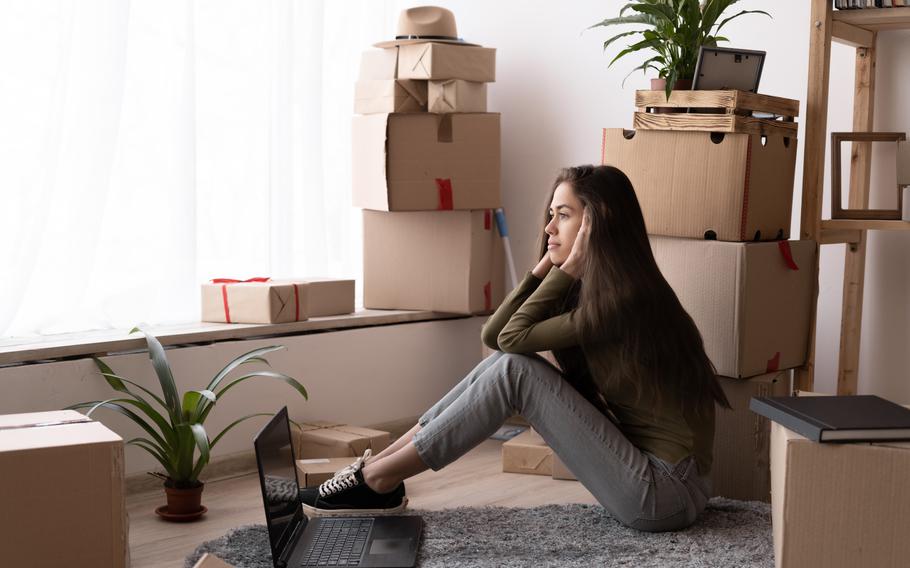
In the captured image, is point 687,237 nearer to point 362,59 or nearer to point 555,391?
point 555,391

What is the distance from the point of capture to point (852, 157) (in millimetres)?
3125

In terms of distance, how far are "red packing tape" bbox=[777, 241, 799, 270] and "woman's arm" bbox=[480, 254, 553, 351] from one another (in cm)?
66

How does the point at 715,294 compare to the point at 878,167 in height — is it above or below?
below

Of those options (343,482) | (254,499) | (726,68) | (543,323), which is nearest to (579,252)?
(543,323)

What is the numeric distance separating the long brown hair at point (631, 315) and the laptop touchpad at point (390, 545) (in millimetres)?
599

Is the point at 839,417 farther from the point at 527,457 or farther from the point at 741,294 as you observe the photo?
the point at 527,457

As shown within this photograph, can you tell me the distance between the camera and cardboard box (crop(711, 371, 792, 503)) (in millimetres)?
2803

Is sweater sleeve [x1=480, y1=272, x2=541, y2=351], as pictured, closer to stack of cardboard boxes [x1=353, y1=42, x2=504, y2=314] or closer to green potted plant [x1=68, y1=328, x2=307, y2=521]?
green potted plant [x1=68, y1=328, x2=307, y2=521]

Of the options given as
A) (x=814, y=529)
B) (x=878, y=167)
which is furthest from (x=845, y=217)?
(x=814, y=529)

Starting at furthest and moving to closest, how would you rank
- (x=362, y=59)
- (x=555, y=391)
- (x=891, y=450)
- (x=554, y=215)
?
(x=362, y=59), (x=554, y=215), (x=555, y=391), (x=891, y=450)

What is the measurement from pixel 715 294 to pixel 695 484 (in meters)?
0.55

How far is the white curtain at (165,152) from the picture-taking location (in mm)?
2988

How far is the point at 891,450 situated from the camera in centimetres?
185

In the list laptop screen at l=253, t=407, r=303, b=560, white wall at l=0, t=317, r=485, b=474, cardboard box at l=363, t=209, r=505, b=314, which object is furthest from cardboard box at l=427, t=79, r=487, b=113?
laptop screen at l=253, t=407, r=303, b=560
